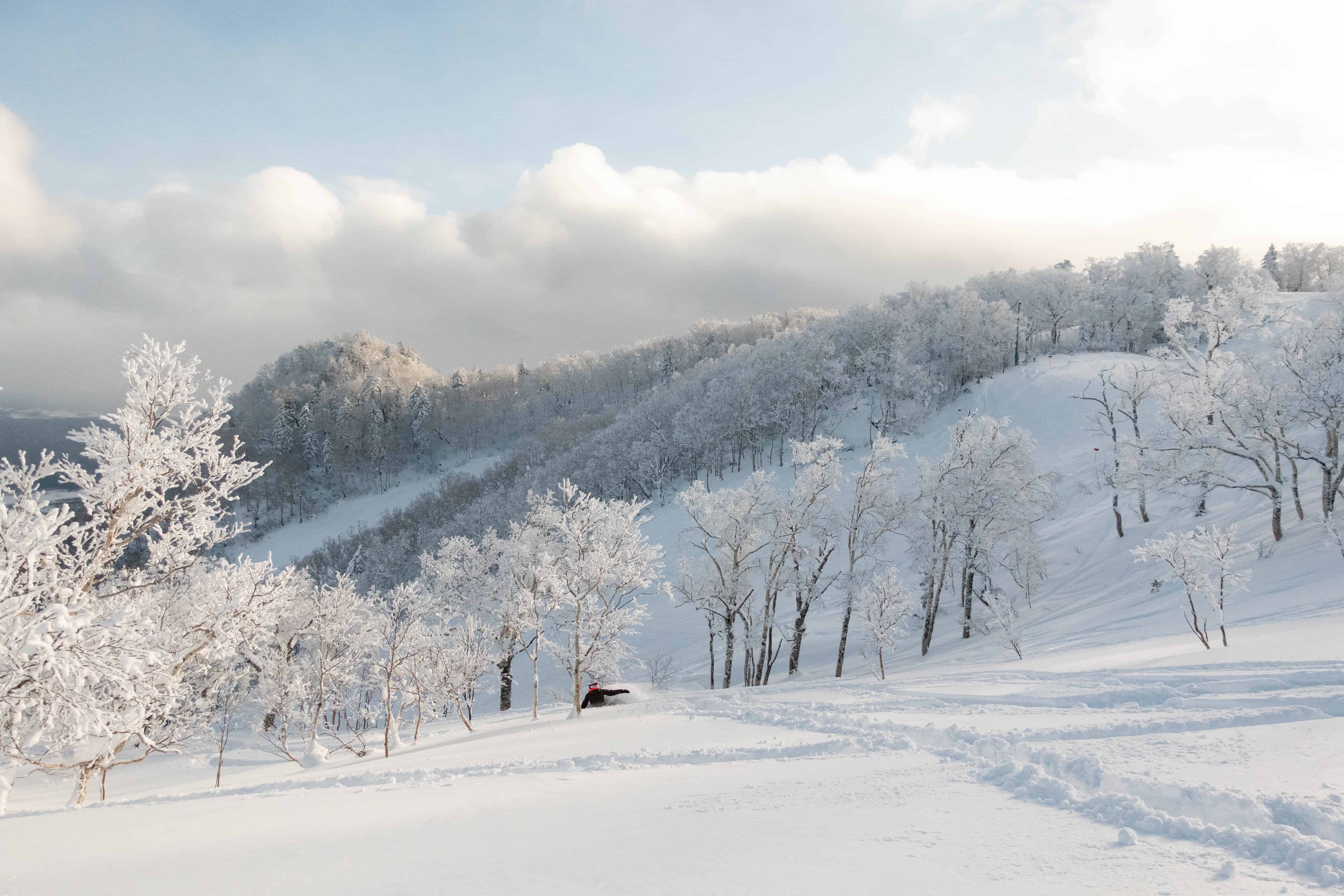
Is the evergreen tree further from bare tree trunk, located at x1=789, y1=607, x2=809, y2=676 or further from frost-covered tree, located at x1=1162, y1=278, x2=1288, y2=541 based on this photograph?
frost-covered tree, located at x1=1162, y1=278, x2=1288, y2=541

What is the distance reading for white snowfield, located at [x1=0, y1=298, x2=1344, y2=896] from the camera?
4.99 m

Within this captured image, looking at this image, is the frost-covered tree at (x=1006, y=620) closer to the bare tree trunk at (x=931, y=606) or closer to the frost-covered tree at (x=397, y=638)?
the bare tree trunk at (x=931, y=606)

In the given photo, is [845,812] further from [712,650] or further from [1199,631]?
[712,650]

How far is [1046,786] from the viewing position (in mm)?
6965

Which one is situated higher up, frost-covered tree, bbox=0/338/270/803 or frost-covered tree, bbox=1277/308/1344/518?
frost-covered tree, bbox=1277/308/1344/518

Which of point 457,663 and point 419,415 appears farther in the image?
point 419,415

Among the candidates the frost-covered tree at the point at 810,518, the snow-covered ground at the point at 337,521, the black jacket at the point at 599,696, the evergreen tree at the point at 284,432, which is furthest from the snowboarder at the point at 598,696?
the evergreen tree at the point at 284,432

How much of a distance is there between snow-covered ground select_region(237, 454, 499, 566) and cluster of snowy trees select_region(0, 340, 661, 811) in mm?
70083

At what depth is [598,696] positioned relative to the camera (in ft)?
101

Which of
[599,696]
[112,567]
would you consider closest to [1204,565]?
[599,696]

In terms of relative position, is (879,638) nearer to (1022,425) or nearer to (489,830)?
(489,830)

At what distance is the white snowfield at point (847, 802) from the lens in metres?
4.99

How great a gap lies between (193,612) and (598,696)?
19585 millimetres

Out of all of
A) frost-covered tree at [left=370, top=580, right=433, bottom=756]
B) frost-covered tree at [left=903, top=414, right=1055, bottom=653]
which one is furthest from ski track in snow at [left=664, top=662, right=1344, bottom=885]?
frost-covered tree at [left=903, top=414, right=1055, bottom=653]
